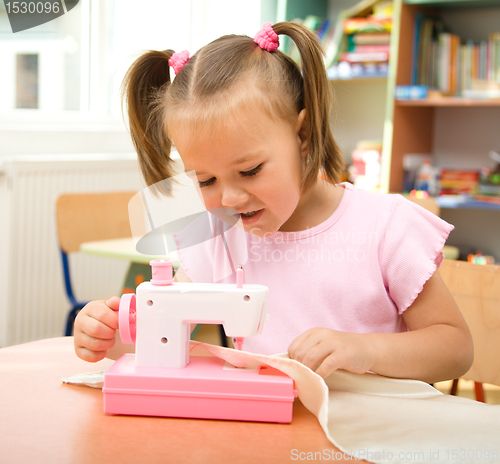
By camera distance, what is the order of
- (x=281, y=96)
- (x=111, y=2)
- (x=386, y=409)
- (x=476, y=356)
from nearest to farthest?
(x=386, y=409)
(x=281, y=96)
(x=476, y=356)
(x=111, y=2)

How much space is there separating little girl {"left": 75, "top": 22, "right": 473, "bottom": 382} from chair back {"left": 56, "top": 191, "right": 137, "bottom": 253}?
4.59 feet

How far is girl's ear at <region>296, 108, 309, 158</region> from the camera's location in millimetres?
969

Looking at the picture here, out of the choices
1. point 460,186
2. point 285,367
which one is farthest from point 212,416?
point 460,186

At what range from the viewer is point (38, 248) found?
9.25 ft

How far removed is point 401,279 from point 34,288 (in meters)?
2.23

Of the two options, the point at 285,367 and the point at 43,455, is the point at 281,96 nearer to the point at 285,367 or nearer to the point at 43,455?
the point at 285,367

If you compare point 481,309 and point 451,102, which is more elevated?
point 451,102

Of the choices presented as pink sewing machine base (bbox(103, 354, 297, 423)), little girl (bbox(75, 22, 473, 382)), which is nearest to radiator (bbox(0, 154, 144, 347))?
little girl (bbox(75, 22, 473, 382))

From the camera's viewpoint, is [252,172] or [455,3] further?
[455,3]

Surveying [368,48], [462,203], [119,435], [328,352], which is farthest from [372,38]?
[119,435]

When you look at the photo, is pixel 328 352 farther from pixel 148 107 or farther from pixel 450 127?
pixel 450 127

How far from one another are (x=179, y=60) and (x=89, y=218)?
1607mm

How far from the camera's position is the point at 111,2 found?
3270 millimetres

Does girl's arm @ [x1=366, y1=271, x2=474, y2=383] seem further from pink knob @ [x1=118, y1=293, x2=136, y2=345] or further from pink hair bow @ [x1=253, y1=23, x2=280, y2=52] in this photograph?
pink hair bow @ [x1=253, y1=23, x2=280, y2=52]
